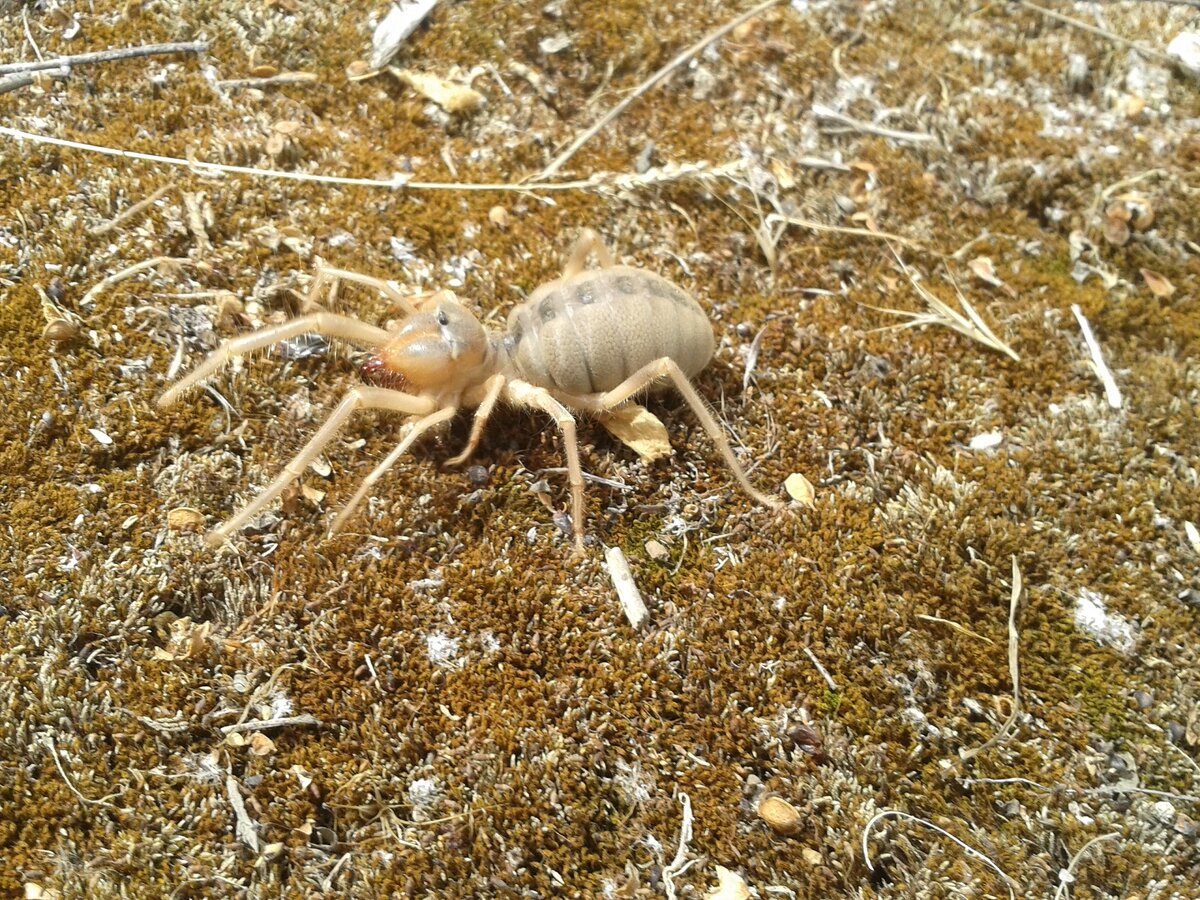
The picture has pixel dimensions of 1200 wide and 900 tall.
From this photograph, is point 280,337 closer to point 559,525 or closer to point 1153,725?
point 559,525

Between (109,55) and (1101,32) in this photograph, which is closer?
(109,55)

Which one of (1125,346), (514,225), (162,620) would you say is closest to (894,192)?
(1125,346)

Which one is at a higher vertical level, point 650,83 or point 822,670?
point 650,83

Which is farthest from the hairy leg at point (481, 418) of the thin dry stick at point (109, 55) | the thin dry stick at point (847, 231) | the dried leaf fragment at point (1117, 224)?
the dried leaf fragment at point (1117, 224)

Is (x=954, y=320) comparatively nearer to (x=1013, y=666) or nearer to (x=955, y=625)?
(x=955, y=625)

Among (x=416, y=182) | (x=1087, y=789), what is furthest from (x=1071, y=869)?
(x=416, y=182)

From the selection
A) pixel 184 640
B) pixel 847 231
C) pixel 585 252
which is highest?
pixel 585 252

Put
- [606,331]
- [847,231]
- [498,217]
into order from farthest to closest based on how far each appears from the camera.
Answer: [847,231]
[498,217]
[606,331]
